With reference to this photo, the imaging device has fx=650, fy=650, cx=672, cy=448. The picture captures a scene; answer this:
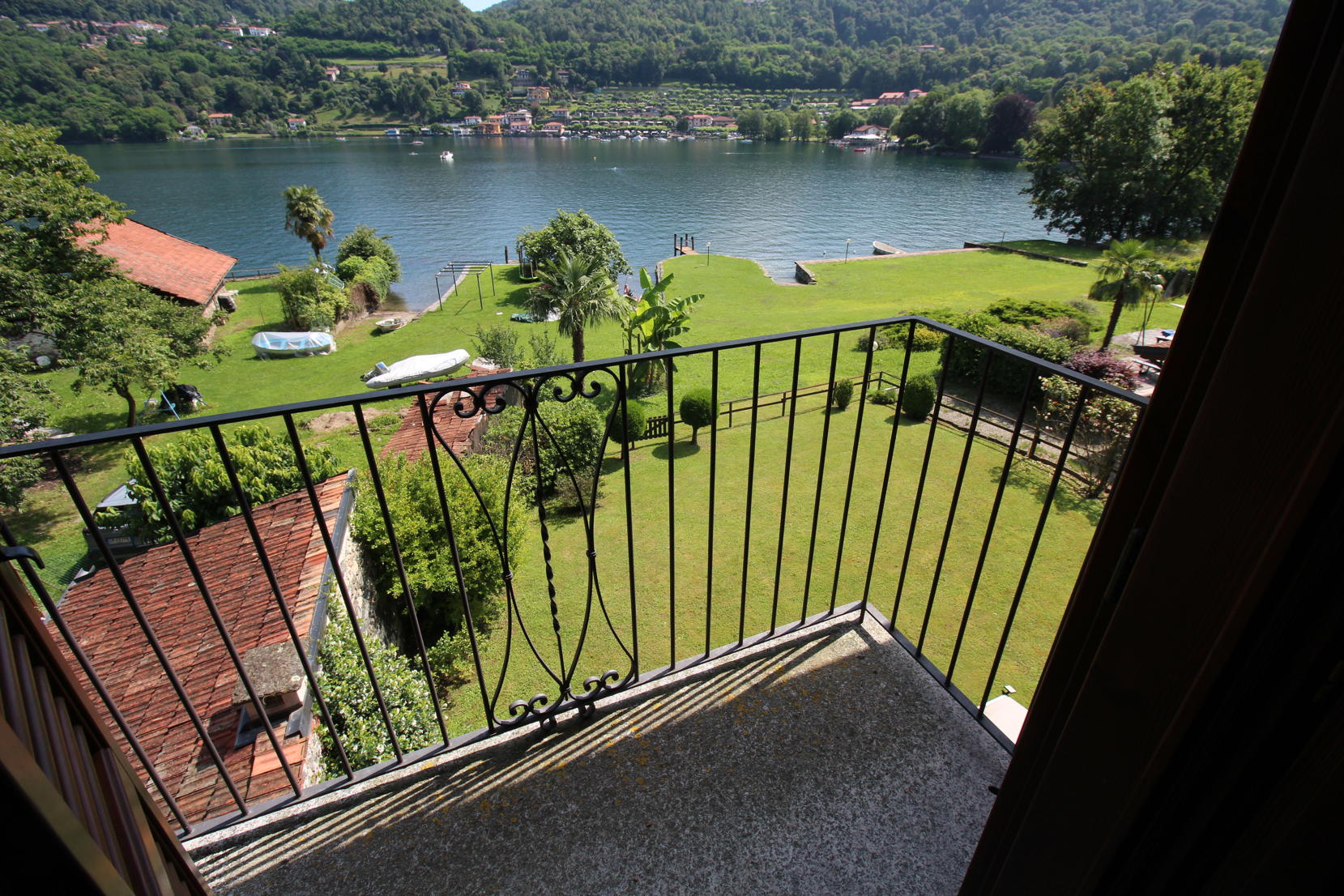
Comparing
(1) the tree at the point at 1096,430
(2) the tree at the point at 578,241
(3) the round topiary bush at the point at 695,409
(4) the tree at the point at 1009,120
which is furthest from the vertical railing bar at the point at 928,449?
(4) the tree at the point at 1009,120

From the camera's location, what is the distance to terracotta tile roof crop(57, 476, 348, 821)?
17.5 ft

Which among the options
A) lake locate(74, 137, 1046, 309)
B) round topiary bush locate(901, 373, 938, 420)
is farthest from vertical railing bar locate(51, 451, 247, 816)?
lake locate(74, 137, 1046, 309)

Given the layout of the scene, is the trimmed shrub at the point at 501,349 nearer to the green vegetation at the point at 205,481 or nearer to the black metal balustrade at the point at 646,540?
the black metal balustrade at the point at 646,540

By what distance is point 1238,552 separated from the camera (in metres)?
0.96

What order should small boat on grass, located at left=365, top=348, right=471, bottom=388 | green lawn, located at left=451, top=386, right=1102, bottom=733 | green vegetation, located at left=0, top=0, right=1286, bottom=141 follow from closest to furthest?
green lawn, located at left=451, top=386, right=1102, bottom=733, small boat on grass, located at left=365, top=348, right=471, bottom=388, green vegetation, located at left=0, top=0, right=1286, bottom=141

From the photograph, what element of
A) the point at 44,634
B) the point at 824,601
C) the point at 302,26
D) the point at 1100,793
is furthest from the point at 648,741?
the point at 302,26

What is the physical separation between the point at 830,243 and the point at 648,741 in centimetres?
4791

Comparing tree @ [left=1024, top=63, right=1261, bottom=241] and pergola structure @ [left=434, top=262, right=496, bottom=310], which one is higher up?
tree @ [left=1024, top=63, right=1261, bottom=241]

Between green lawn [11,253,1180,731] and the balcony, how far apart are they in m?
0.09

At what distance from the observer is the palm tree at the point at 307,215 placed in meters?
35.9

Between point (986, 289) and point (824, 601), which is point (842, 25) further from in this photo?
point (824, 601)

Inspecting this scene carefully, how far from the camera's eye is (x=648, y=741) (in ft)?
8.66

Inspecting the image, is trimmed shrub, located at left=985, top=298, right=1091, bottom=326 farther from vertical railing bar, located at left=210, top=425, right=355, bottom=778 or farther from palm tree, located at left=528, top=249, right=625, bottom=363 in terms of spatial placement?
vertical railing bar, located at left=210, top=425, right=355, bottom=778

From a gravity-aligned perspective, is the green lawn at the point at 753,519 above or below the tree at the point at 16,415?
below
